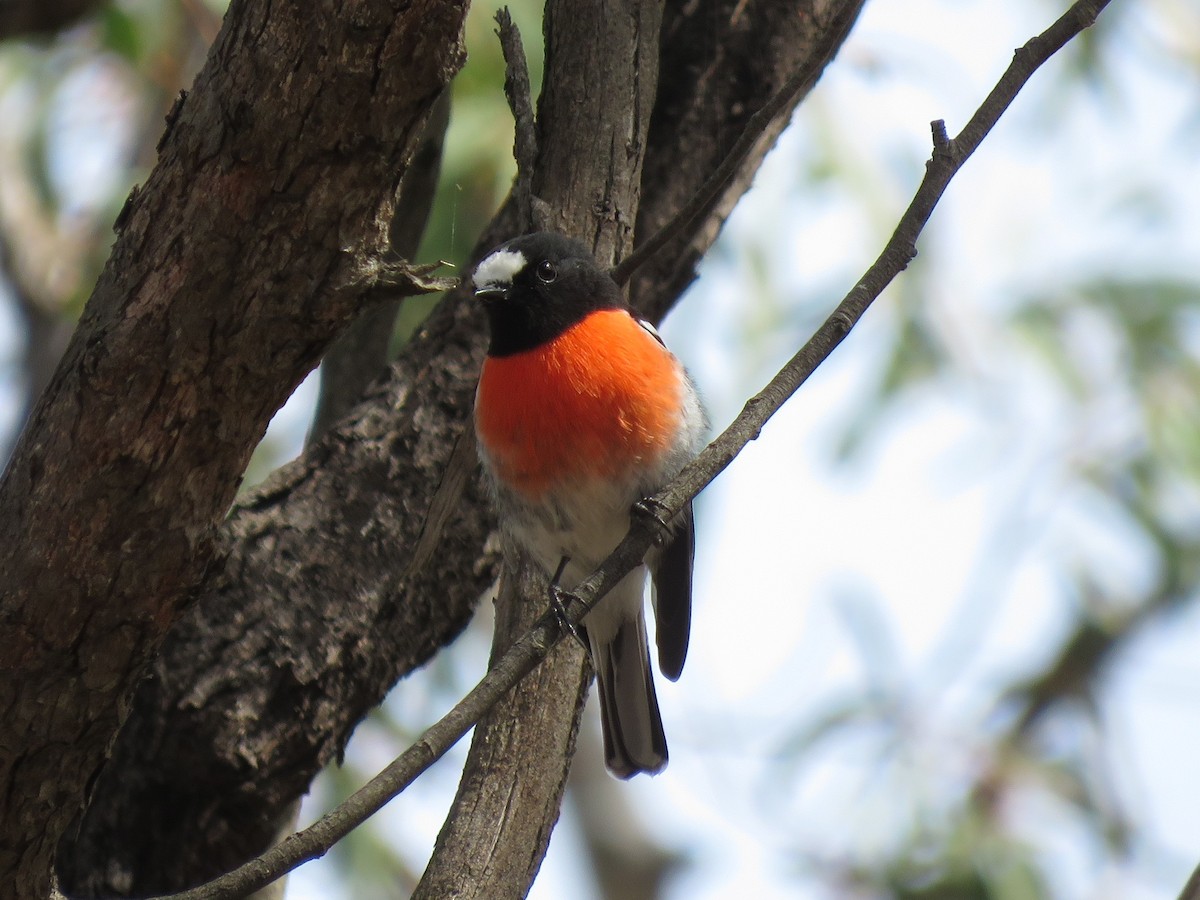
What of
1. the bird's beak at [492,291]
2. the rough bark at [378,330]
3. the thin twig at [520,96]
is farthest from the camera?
the rough bark at [378,330]

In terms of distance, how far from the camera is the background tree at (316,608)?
12.0ft

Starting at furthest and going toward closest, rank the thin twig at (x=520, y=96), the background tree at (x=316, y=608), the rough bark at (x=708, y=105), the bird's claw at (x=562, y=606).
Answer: the rough bark at (x=708, y=105), the thin twig at (x=520, y=96), the background tree at (x=316, y=608), the bird's claw at (x=562, y=606)

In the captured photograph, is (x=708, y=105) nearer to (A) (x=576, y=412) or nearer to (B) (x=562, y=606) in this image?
(A) (x=576, y=412)

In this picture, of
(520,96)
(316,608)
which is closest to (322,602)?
(316,608)

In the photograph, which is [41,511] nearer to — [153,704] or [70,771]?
[70,771]

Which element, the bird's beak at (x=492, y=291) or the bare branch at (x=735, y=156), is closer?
the bare branch at (x=735, y=156)

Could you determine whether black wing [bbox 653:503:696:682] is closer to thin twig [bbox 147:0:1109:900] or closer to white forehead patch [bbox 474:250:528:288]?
white forehead patch [bbox 474:250:528:288]

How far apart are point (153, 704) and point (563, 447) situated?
1328mm

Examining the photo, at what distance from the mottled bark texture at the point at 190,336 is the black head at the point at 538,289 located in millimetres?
1253

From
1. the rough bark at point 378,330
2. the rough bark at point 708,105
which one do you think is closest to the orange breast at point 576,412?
the rough bark at point 708,105

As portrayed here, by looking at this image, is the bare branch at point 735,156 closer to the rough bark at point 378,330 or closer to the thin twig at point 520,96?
the thin twig at point 520,96

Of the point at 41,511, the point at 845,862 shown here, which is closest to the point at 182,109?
the point at 41,511

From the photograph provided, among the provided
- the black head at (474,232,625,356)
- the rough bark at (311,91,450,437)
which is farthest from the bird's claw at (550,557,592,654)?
the rough bark at (311,91,450,437)

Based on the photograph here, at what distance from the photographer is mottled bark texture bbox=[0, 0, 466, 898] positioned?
248cm
